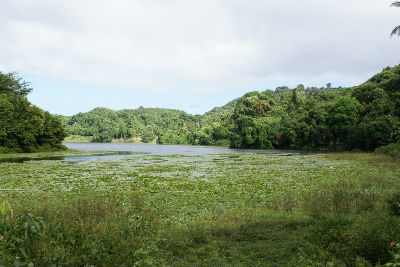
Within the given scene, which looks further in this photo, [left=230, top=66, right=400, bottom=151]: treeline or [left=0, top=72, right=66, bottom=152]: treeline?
[left=230, top=66, right=400, bottom=151]: treeline

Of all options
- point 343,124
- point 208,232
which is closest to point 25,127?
point 208,232

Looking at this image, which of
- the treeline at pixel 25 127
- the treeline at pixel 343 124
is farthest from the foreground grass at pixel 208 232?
the treeline at pixel 25 127

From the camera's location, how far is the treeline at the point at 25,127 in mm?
49625

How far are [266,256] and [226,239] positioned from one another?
1.45 metres

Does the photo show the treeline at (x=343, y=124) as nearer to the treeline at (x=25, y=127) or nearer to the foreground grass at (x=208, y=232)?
the foreground grass at (x=208, y=232)

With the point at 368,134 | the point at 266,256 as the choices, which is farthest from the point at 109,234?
the point at 368,134

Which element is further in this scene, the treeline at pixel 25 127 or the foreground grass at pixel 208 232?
the treeline at pixel 25 127

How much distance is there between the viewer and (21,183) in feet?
61.3

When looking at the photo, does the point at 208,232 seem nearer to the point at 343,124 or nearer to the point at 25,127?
the point at 25,127

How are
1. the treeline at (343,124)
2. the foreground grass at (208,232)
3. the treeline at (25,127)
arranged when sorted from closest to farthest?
the foreground grass at (208,232) < the treeline at (25,127) < the treeline at (343,124)

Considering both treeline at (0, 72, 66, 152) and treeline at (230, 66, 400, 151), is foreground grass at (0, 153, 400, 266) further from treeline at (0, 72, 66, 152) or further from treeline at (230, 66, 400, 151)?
treeline at (0, 72, 66, 152)

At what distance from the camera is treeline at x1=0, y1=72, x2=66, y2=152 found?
49.6m

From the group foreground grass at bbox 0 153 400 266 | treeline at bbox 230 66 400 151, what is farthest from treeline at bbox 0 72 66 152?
treeline at bbox 230 66 400 151

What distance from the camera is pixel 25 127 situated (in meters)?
52.4
